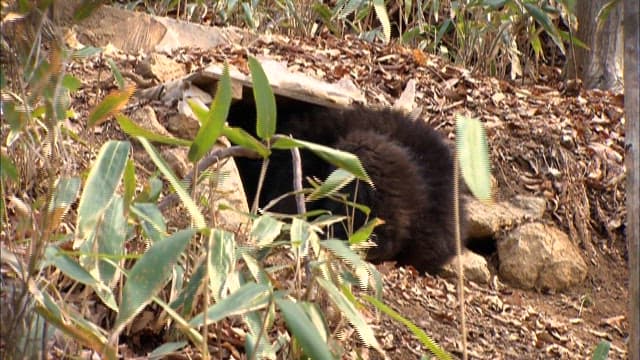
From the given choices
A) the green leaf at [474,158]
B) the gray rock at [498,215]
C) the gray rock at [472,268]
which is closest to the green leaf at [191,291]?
the green leaf at [474,158]

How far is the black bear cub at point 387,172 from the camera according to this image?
14.8 feet

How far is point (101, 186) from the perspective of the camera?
2152mm

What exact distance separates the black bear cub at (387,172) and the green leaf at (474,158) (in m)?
2.43

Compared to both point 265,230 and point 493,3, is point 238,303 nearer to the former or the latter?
point 265,230

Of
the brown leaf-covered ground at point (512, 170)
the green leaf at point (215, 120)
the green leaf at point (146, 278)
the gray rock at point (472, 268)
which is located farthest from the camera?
the gray rock at point (472, 268)

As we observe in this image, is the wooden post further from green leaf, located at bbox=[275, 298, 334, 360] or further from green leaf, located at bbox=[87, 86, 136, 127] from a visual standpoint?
green leaf, located at bbox=[87, 86, 136, 127]

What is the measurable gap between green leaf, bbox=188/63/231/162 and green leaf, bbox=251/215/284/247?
274 millimetres

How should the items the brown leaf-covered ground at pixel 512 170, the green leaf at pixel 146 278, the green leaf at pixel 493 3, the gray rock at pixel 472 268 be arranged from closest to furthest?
the green leaf at pixel 146 278 → the brown leaf-covered ground at pixel 512 170 → the gray rock at pixel 472 268 → the green leaf at pixel 493 3

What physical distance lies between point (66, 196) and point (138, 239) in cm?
56

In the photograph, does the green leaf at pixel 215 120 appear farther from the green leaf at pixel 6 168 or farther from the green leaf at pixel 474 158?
the green leaf at pixel 474 158

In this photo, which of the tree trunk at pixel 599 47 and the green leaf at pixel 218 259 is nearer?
the green leaf at pixel 218 259

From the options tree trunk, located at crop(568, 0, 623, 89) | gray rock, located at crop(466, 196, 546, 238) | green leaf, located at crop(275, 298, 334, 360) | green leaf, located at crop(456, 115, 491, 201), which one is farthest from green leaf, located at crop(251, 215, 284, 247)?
tree trunk, located at crop(568, 0, 623, 89)

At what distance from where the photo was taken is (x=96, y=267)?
2.39 metres

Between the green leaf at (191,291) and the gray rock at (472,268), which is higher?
the green leaf at (191,291)
